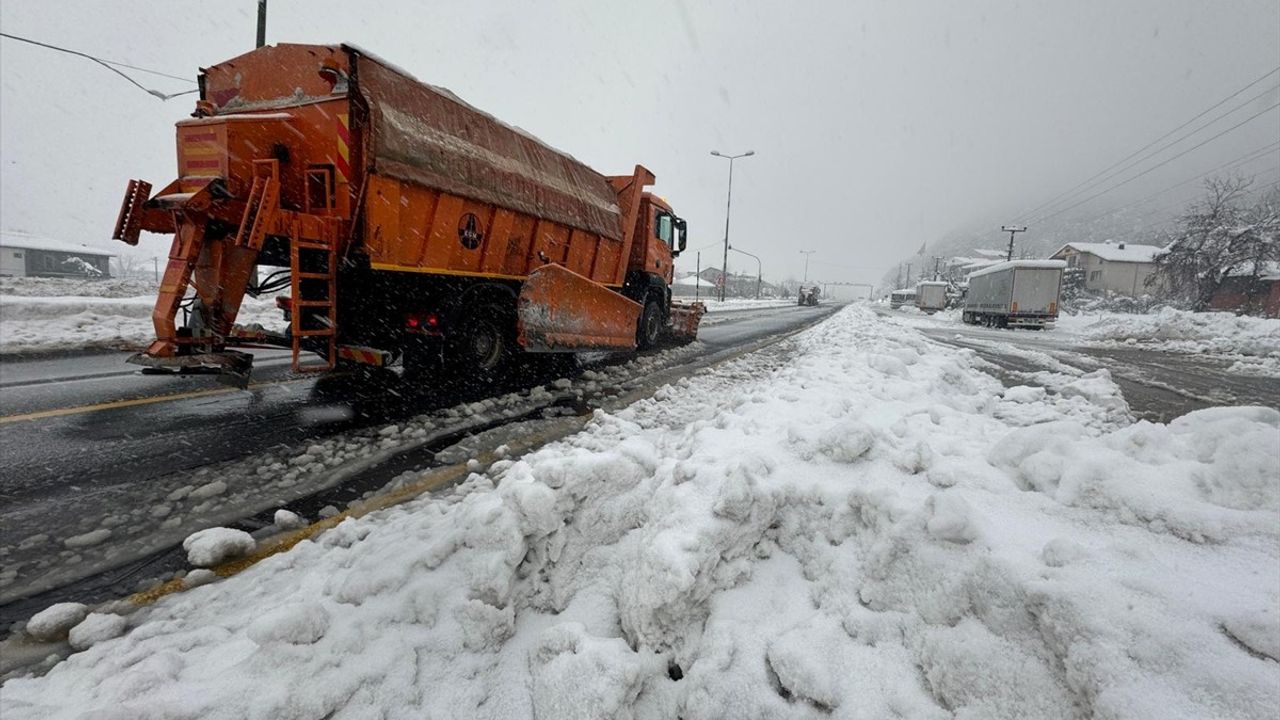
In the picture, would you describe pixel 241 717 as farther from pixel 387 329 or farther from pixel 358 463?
pixel 387 329

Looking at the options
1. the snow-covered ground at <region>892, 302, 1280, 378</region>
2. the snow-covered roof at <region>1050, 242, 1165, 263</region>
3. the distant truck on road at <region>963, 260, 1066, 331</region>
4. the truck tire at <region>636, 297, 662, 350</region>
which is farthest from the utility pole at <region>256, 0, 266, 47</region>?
the snow-covered roof at <region>1050, 242, 1165, 263</region>

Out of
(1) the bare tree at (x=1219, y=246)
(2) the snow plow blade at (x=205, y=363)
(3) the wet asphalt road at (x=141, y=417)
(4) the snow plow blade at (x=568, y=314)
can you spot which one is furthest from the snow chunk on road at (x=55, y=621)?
(1) the bare tree at (x=1219, y=246)

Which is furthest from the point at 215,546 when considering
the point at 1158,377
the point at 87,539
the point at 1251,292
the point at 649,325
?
the point at 1251,292

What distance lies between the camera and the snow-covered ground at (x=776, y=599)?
61.5 inches

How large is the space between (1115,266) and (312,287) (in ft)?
233

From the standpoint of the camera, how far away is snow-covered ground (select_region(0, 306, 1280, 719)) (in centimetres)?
156

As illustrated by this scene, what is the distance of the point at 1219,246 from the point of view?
28500mm

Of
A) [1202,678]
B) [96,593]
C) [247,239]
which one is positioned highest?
[247,239]

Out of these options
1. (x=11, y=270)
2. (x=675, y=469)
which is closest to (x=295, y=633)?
(x=675, y=469)

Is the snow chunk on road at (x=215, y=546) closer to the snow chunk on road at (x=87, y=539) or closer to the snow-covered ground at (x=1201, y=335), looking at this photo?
the snow chunk on road at (x=87, y=539)

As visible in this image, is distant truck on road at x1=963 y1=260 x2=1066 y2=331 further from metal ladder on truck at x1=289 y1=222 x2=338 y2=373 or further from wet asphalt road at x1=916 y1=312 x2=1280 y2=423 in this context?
metal ladder on truck at x1=289 y1=222 x2=338 y2=373

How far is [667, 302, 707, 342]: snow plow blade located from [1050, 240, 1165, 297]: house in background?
57.1 m

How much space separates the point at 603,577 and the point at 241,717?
49.6 inches

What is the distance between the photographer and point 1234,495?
2043mm
